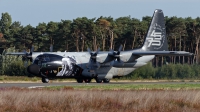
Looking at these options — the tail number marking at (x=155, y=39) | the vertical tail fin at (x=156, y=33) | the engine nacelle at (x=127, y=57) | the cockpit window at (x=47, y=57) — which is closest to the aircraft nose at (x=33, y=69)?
the cockpit window at (x=47, y=57)

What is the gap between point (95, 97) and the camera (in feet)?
77.7

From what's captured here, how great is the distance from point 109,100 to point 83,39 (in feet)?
202

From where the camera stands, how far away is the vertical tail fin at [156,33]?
53875mm

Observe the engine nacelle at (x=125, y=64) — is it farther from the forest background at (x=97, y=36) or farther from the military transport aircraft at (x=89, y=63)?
the forest background at (x=97, y=36)

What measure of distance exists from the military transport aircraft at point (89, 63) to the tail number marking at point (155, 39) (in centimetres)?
28

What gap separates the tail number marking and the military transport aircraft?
28 cm

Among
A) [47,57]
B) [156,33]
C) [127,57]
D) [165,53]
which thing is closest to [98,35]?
[156,33]

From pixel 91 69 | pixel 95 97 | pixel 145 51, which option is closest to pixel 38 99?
pixel 95 97

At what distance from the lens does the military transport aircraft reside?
1796 inches

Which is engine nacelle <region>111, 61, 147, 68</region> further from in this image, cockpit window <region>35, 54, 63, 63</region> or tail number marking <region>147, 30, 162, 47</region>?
cockpit window <region>35, 54, 63, 63</region>

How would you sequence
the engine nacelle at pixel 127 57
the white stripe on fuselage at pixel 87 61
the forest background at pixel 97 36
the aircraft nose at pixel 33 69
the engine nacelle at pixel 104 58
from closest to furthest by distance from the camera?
the aircraft nose at pixel 33 69
the white stripe on fuselage at pixel 87 61
the engine nacelle at pixel 104 58
the engine nacelle at pixel 127 57
the forest background at pixel 97 36

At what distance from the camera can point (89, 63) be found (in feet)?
159

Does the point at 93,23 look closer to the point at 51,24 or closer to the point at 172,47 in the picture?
the point at 51,24

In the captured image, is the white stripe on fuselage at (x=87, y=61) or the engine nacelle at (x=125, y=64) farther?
the engine nacelle at (x=125, y=64)
